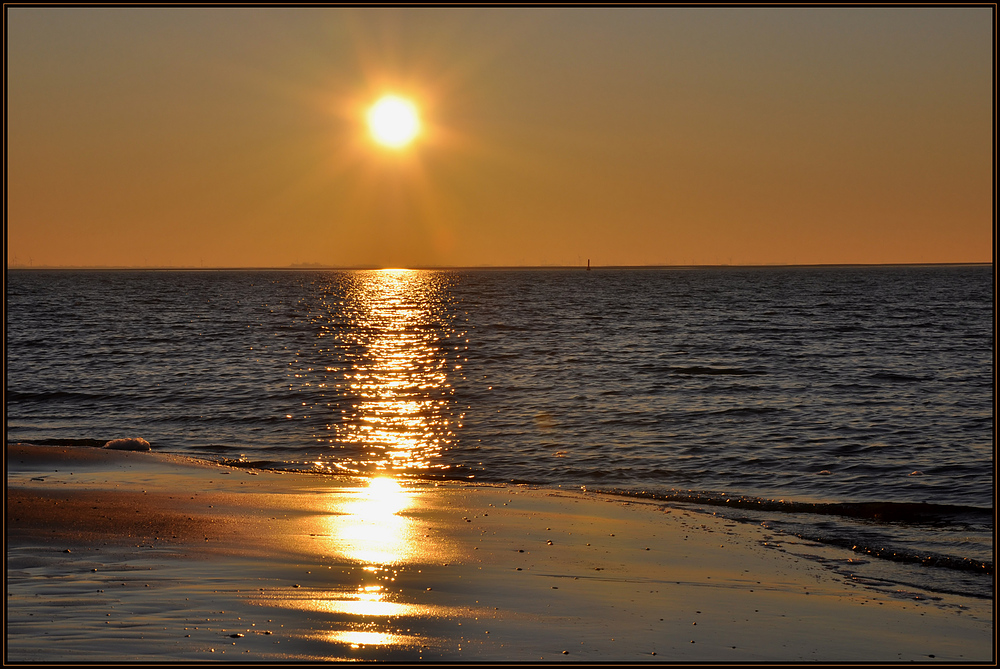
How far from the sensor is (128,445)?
61.3ft

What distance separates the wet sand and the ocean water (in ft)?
4.90

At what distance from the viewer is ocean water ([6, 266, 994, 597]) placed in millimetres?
14242

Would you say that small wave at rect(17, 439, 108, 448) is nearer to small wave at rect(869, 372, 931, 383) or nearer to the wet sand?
the wet sand

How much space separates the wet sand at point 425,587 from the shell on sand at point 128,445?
4.99 meters

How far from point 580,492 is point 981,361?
90.7ft

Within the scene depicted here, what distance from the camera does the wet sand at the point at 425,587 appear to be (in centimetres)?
706

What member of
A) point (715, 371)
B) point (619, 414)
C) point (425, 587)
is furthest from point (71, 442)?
point (715, 371)

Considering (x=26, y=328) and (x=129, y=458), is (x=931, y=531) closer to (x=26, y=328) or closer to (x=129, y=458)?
(x=129, y=458)

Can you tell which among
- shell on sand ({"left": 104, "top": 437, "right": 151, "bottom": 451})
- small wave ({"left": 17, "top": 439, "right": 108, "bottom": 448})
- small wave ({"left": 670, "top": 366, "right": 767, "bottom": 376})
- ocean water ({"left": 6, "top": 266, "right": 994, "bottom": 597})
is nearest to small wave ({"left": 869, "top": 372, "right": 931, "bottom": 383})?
ocean water ({"left": 6, "top": 266, "right": 994, "bottom": 597})

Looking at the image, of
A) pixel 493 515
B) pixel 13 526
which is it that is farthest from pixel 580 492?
pixel 13 526

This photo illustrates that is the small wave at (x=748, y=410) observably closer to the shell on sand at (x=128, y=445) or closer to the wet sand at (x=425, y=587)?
the wet sand at (x=425, y=587)

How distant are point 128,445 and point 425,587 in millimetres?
12285

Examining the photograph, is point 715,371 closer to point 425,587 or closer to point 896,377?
point 896,377

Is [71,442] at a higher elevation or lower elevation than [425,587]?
higher
